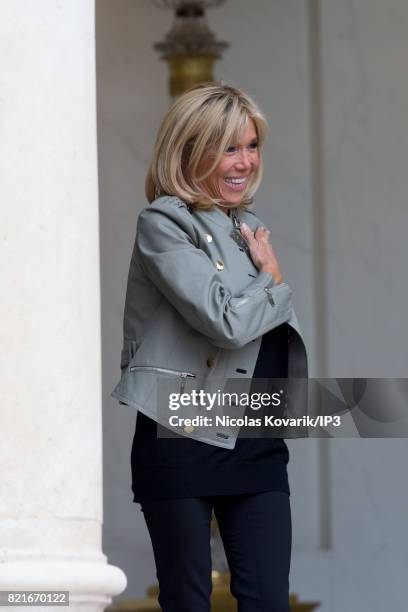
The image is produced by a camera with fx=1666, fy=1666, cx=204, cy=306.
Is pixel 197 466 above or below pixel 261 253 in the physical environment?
below

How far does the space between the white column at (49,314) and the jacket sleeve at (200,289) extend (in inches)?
7.0

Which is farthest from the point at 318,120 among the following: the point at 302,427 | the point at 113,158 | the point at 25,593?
the point at 25,593

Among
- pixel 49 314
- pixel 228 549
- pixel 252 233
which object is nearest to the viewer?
pixel 49 314

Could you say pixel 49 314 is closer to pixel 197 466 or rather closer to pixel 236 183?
pixel 197 466

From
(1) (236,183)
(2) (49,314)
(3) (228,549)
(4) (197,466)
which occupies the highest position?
(1) (236,183)

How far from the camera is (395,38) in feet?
29.3

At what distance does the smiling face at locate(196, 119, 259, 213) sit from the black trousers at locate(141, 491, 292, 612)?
0.91m

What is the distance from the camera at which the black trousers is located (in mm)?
4664

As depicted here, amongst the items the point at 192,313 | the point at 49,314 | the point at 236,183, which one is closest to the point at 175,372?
the point at 192,313

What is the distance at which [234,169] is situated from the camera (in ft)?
16.2

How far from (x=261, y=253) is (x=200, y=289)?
333 mm

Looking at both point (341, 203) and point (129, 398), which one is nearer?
point (129, 398)

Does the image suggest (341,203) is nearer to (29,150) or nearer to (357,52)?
(357,52)

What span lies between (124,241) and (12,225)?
4386mm
